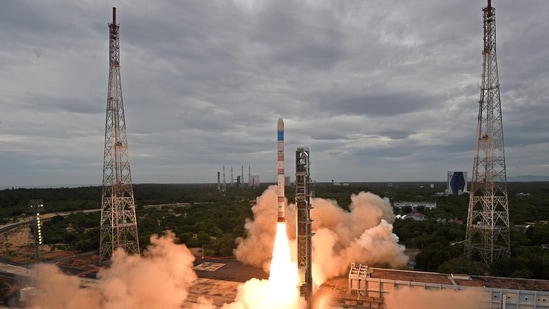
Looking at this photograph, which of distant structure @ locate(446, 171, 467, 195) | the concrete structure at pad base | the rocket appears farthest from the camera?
distant structure @ locate(446, 171, 467, 195)

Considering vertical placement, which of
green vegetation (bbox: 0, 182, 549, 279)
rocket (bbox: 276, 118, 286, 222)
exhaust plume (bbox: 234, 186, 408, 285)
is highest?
rocket (bbox: 276, 118, 286, 222)

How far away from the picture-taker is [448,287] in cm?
3206

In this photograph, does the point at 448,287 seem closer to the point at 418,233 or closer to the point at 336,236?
the point at 336,236

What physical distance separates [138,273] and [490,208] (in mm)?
35974

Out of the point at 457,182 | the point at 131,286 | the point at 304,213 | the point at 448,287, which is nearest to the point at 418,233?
the point at 448,287

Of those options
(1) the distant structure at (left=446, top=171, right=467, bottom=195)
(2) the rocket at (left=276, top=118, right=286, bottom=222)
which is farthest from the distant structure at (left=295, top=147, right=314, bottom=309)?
(1) the distant structure at (left=446, top=171, right=467, bottom=195)

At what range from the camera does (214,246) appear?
179 ft

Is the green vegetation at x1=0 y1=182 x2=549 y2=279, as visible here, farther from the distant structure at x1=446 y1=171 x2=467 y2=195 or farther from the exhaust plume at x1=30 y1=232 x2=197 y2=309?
the distant structure at x1=446 y1=171 x2=467 y2=195

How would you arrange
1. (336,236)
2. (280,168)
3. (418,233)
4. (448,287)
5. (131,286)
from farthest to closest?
(418,233), (336,236), (448,287), (131,286), (280,168)

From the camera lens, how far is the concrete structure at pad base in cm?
3086

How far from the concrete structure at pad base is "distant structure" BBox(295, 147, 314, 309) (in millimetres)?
6596

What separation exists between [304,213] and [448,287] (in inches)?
555

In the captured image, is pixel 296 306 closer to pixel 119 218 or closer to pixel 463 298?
pixel 463 298

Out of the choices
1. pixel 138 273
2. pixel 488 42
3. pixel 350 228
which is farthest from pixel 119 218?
pixel 488 42
